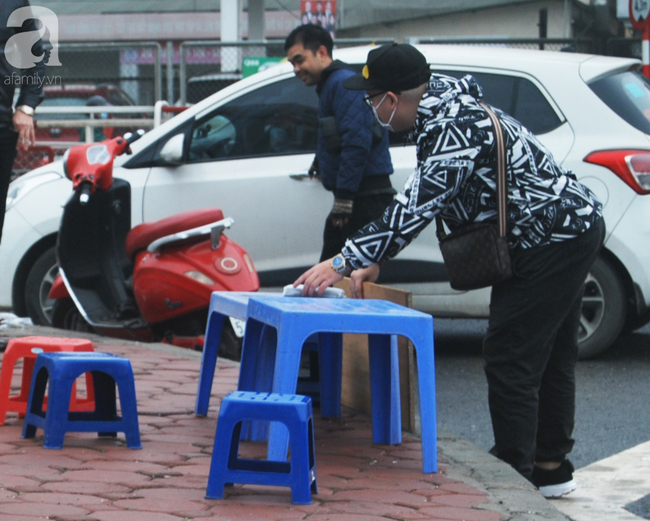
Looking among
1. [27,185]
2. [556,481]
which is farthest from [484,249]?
[27,185]

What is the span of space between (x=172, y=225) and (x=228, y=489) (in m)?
2.85

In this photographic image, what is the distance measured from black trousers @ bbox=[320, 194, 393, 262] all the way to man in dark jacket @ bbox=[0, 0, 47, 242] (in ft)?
5.67

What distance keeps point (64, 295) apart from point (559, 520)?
436 cm

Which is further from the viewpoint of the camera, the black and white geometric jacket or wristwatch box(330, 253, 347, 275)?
wristwatch box(330, 253, 347, 275)

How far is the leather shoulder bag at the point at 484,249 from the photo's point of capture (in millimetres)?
3549

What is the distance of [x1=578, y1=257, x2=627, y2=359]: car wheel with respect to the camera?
6.35 metres

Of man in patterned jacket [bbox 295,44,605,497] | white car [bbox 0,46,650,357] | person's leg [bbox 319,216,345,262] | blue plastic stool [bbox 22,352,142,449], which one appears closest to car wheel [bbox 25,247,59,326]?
white car [bbox 0,46,650,357]

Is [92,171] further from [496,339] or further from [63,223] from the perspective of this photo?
[496,339]

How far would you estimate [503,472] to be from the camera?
12.1ft

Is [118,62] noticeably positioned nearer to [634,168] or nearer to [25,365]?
[634,168]

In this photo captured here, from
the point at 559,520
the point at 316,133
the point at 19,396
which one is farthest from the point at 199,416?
the point at 316,133

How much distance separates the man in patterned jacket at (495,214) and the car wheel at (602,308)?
2.68 metres

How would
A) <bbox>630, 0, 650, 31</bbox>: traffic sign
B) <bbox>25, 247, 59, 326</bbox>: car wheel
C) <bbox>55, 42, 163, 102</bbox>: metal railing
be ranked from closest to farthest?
<bbox>25, 247, 59, 326</bbox>: car wheel → <bbox>630, 0, 650, 31</bbox>: traffic sign → <bbox>55, 42, 163, 102</bbox>: metal railing

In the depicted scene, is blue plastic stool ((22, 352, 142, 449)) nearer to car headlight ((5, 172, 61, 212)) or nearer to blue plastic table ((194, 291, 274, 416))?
Result: blue plastic table ((194, 291, 274, 416))
